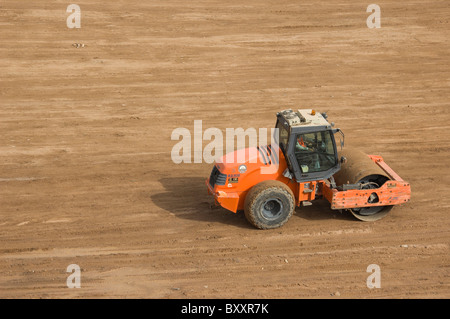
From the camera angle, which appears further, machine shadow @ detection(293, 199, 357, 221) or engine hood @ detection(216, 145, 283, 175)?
machine shadow @ detection(293, 199, 357, 221)

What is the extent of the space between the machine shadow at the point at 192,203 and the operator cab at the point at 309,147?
1.68 meters

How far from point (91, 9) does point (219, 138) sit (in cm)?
1029

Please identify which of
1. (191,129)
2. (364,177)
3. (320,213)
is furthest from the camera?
(191,129)

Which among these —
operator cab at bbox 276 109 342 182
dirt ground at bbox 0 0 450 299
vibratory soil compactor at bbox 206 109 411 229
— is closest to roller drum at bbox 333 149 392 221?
vibratory soil compactor at bbox 206 109 411 229

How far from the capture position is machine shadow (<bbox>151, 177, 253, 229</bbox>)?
13.7 metres

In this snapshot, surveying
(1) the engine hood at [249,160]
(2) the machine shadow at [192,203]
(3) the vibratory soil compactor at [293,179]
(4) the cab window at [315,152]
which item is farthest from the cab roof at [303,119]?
(2) the machine shadow at [192,203]

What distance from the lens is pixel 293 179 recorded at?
1305 centimetres

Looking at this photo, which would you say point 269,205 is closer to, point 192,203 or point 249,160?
point 249,160

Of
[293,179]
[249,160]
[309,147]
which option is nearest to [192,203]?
[249,160]

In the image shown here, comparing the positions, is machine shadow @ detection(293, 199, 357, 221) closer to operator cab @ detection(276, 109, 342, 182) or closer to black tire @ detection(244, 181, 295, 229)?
black tire @ detection(244, 181, 295, 229)

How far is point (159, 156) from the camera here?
16938 millimetres

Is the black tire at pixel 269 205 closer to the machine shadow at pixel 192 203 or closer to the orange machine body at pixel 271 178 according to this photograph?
the orange machine body at pixel 271 178

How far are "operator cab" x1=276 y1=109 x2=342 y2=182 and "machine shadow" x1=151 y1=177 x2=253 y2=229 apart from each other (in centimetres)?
168

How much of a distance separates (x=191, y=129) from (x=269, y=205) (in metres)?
6.13
